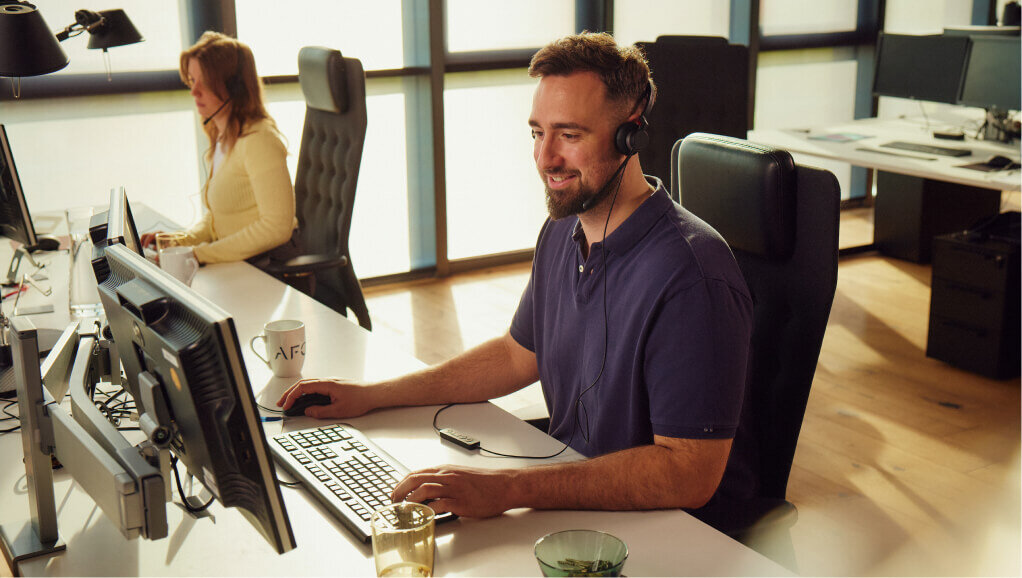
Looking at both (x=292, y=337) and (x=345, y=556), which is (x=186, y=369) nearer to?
(x=345, y=556)

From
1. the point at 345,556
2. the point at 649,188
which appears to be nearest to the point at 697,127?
the point at 649,188

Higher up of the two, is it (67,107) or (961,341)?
(67,107)

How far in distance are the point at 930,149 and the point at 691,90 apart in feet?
3.83

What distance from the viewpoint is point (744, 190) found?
1805 millimetres

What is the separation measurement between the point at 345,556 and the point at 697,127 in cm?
320

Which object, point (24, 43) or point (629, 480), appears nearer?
point (629, 480)

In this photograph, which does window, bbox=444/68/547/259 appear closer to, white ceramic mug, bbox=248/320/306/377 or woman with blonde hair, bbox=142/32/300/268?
woman with blonde hair, bbox=142/32/300/268

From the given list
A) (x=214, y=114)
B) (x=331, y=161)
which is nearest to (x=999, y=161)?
(x=331, y=161)

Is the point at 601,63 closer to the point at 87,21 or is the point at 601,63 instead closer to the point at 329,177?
the point at 87,21

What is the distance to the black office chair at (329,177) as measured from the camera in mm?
3180

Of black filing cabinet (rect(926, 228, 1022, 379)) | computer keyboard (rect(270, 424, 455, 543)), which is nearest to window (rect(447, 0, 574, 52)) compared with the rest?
black filing cabinet (rect(926, 228, 1022, 379))

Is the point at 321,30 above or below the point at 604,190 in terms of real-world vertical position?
above

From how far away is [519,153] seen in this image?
5242 mm

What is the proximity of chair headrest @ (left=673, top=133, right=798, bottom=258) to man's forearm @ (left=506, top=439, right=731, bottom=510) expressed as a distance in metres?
0.48
